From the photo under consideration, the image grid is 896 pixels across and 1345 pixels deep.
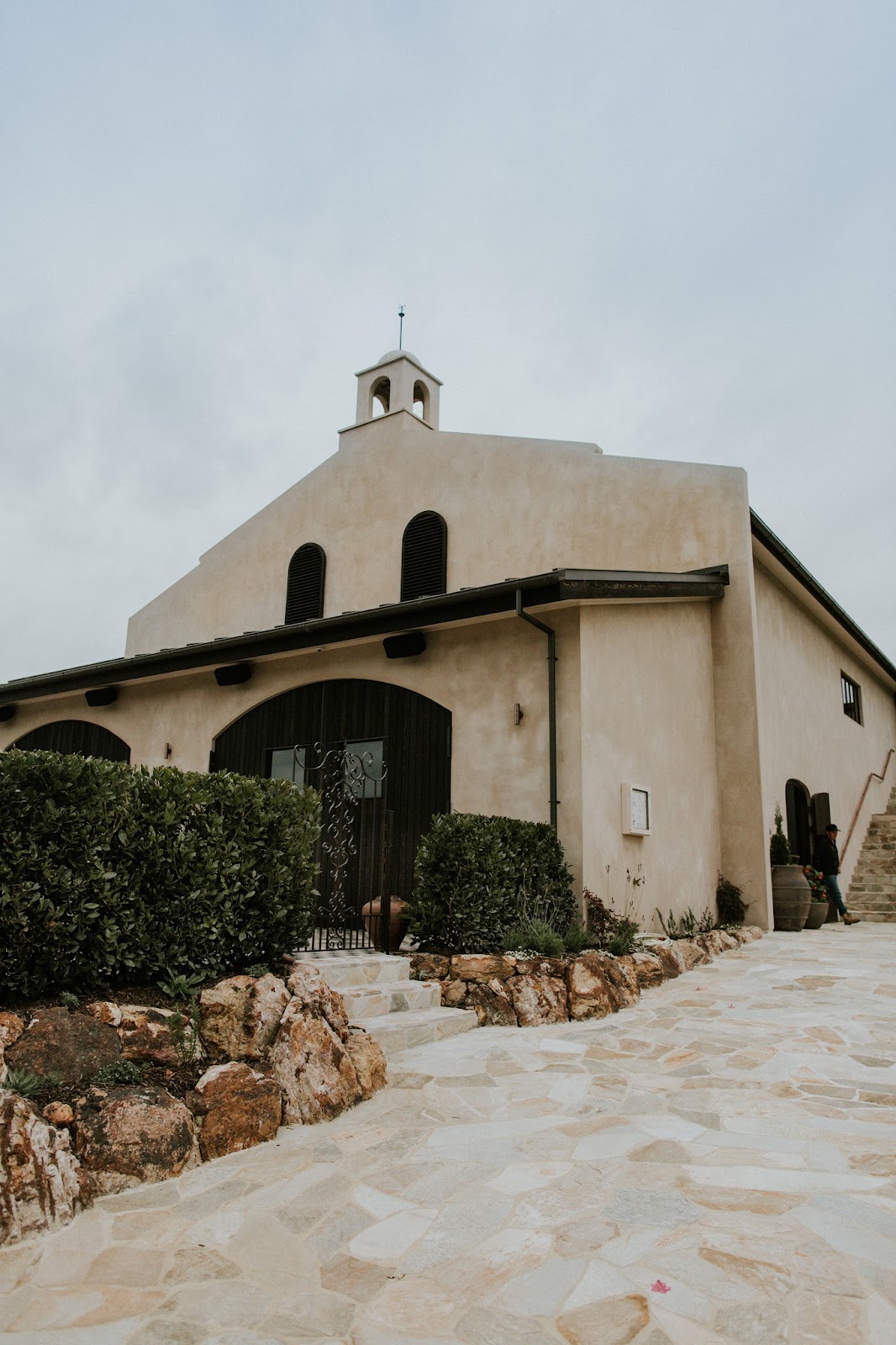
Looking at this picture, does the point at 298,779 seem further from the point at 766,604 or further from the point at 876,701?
the point at 876,701

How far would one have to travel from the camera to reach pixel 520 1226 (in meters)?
3.18

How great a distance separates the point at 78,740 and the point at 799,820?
39.8ft

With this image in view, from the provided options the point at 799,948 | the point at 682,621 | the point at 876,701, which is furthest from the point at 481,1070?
the point at 876,701

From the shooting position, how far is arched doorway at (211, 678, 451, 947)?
967cm

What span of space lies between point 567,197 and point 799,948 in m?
11.7

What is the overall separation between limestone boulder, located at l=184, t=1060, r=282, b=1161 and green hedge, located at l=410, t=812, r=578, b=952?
9.73 ft

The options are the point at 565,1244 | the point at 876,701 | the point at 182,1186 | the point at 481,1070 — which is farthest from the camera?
the point at 876,701

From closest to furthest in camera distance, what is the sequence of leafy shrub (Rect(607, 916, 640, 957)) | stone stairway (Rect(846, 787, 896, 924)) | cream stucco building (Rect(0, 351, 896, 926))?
leafy shrub (Rect(607, 916, 640, 957)) → cream stucco building (Rect(0, 351, 896, 926)) → stone stairway (Rect(846, 787, 896, 924))

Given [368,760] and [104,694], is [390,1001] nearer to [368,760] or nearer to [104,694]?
[368,760]

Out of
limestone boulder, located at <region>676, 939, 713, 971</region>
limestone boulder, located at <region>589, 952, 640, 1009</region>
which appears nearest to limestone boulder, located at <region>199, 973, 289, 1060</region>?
limestone boulder, located at <region>589, 952, 640, 1009</region>

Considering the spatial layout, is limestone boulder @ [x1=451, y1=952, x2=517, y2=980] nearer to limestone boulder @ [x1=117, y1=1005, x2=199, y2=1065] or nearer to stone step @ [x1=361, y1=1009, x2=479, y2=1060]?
stone step @ [x1=361, y1=1009, x2=479, y2=1060]

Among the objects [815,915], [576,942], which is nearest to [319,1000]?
[576,942]

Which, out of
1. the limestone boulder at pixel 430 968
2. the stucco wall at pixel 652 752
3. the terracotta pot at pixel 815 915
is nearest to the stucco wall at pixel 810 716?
the stucco wall at pixel 652 752

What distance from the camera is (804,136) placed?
12.6m
